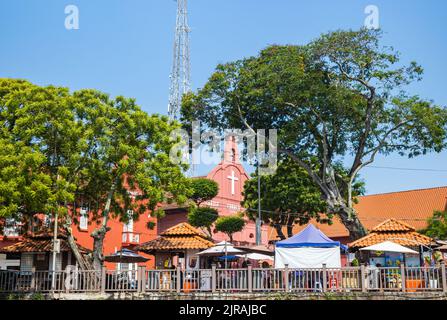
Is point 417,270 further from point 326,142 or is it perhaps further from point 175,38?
point 175,38

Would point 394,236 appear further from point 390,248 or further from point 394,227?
point 390,248

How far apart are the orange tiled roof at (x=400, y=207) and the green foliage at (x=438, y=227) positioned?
36.7 ft

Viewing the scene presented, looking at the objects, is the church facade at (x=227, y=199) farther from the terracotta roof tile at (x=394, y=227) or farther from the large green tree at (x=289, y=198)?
the terracotta roof tile at (x=394, y=227)

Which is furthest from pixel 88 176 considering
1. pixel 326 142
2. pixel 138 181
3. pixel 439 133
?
pixel 439 133

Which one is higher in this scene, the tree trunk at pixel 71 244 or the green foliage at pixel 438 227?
the green foliage at pixel 438 227

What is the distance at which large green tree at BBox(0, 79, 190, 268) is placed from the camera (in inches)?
1065

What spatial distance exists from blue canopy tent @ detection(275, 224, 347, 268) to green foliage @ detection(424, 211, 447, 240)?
1688 centimetres

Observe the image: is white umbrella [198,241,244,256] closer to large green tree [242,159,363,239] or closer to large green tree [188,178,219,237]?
large green tree [242,159,363,239]

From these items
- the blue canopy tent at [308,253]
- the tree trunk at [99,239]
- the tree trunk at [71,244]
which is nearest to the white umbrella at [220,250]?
the blue canopy tent at [308,253]

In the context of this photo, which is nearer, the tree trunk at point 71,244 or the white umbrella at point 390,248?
the white umbrella at point 390,248

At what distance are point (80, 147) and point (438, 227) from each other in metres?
25.5

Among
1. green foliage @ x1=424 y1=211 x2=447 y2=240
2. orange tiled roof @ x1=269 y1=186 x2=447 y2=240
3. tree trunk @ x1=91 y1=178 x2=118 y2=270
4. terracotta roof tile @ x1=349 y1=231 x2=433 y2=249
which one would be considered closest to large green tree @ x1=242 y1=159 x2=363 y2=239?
green foliage @ x1=424 y1=211 x2=447 y2=240

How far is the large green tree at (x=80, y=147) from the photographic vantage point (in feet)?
88.8

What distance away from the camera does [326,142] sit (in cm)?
3547
